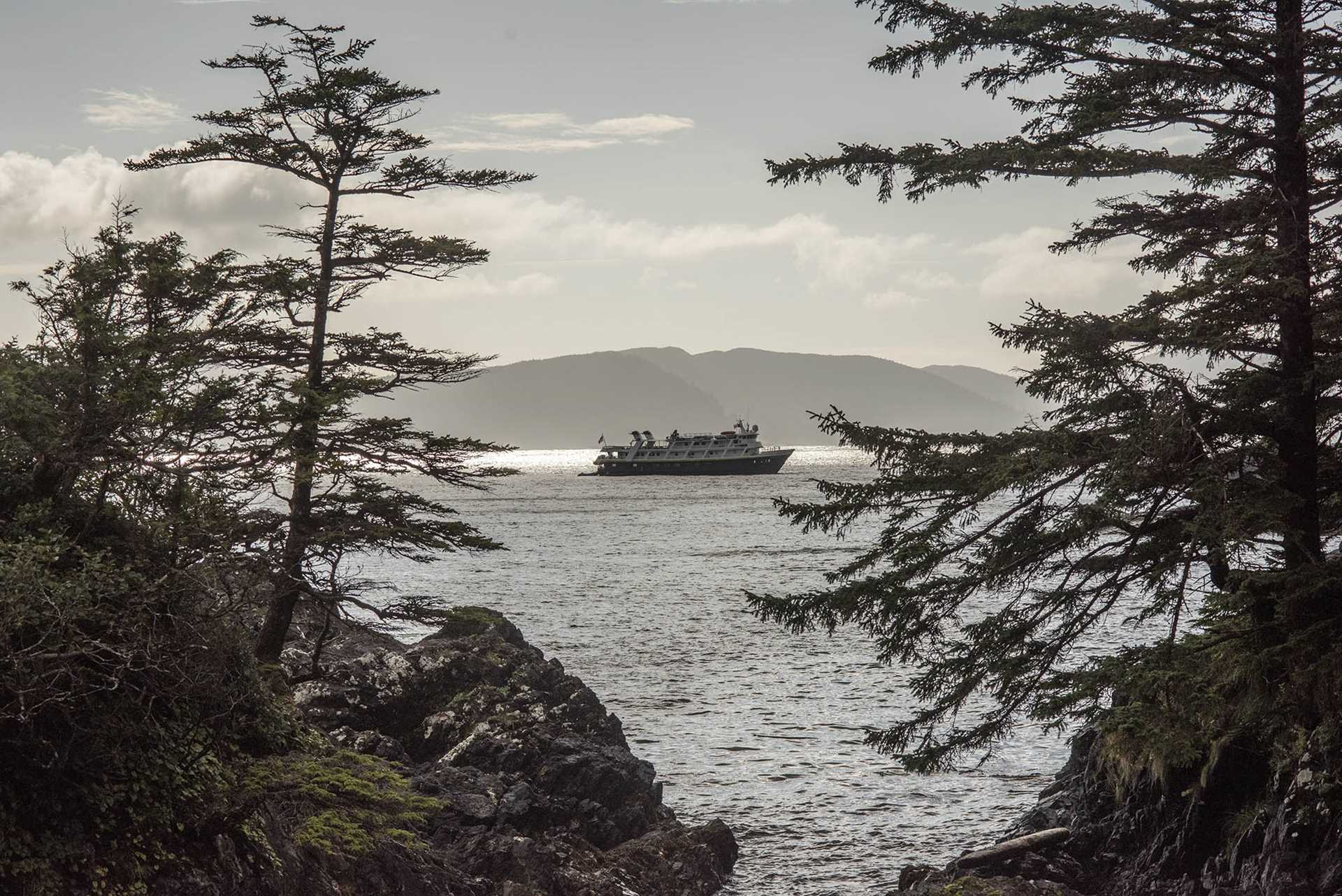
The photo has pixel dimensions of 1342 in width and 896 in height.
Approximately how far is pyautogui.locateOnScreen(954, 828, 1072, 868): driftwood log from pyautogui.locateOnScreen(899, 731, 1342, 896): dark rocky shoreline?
0.07m

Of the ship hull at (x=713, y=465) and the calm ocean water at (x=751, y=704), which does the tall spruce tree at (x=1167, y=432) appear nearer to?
the calm ocean water at (x=751, y=704)

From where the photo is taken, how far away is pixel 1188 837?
365 inches

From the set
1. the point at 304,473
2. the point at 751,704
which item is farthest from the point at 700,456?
the point at 304,473

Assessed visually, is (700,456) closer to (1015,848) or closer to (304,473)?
(304,473)

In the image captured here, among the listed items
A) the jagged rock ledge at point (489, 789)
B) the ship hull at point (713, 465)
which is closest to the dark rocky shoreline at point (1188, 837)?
the jagged rock ledge at point (489, 789)

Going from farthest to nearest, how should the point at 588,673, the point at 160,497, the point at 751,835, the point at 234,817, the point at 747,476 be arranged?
the point at 747,476
the point at 588,673
the point at 751,835
the point at 160,497
the point at 234,817

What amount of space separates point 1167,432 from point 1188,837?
4.10 meters

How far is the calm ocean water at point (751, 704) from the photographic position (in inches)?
550

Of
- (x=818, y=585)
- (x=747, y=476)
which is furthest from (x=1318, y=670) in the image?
(x=747, y=476)

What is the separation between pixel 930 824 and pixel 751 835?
2698 mm

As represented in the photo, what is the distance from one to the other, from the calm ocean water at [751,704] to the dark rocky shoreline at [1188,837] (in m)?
2.45

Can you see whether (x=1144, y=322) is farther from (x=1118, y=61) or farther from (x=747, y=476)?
(x=747, y=476)

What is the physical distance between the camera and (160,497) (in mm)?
7477

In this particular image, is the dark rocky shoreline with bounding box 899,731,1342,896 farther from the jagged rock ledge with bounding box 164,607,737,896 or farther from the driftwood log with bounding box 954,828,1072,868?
the jagged rock ledge with bounding box 164,607,737,896
